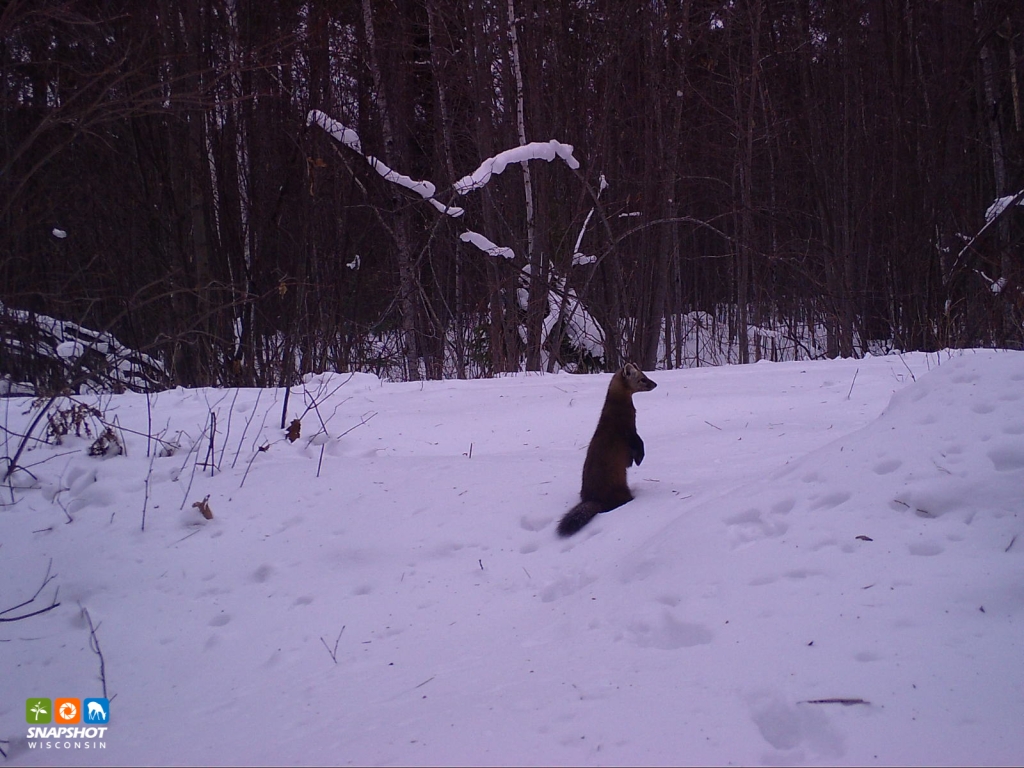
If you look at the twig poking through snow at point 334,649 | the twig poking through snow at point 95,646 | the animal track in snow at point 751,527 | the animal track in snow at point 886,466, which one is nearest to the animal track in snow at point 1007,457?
the animal track in snow at point 886,466

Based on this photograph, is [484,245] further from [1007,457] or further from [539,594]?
[1007,457]

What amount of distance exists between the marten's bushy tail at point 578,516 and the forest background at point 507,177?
6.27 meters

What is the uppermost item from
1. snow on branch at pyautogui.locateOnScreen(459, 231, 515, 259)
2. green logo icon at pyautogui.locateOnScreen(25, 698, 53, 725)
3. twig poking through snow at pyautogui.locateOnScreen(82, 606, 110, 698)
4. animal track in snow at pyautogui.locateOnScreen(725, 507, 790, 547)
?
snow on branch at pyautogui.locateOnScreen(459, 231, 515, 259)

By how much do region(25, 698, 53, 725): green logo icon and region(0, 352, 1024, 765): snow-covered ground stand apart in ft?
0.21

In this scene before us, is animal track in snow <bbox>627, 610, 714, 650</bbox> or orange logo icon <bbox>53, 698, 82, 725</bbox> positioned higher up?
animal track in snow <bbox>627, 610, 714, 650</bbox>

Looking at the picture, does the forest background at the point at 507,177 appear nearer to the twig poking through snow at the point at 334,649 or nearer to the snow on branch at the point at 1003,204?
the snow on branch at the point at 1003,204

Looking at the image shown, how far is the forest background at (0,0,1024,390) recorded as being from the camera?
1177cm

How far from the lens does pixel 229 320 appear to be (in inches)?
475

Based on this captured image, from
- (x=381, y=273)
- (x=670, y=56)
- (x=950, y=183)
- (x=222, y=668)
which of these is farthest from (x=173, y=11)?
(x=950, y=183)

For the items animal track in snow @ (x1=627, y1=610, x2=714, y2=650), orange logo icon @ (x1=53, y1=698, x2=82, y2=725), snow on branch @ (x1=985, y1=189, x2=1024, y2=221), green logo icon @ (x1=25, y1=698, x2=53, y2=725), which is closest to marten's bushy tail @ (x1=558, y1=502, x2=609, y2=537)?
animal track in snow @ (x1=627, y1=610, x2=714, y2=650)

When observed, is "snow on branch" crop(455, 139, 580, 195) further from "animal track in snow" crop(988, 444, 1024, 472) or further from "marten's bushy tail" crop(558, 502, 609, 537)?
"animal track in snow" crop(988, 444, 1024, 472)

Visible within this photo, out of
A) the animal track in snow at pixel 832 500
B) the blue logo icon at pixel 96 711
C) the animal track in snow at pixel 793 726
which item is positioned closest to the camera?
the animal track in snow at pixel 793 726

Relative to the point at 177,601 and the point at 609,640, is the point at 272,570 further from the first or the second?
the point at 609,640

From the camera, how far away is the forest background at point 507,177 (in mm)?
11766
